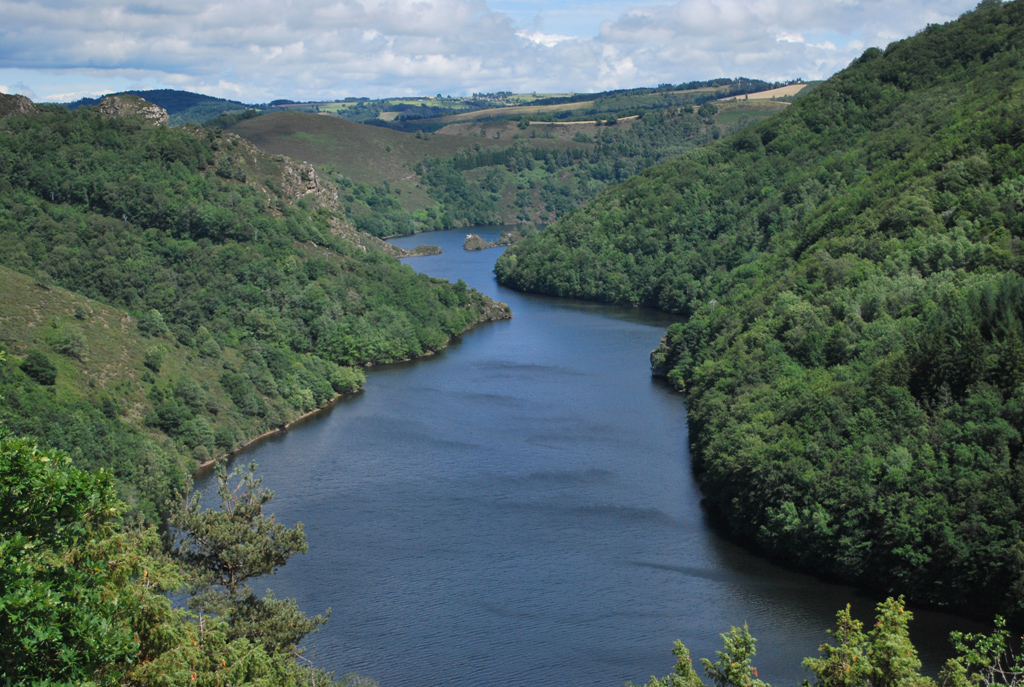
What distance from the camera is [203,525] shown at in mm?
29625

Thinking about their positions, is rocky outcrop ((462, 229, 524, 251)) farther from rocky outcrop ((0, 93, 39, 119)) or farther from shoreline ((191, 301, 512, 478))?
rocky outcrop ((0, 93, 39, 119))

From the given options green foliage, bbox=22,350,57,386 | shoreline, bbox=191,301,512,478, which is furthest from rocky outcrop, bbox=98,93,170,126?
green foliage, bbox=22,350,57,386

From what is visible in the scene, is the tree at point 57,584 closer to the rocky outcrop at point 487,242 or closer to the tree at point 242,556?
the tree at point 242,556

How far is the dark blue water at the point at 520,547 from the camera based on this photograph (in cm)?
3888

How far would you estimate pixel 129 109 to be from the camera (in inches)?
4478

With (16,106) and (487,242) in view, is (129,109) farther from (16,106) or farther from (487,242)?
(487,242)

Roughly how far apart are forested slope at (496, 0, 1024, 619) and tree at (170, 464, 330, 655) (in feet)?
82.7

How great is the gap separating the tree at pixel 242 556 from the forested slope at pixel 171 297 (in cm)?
2171

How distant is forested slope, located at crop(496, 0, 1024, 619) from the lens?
4325cm

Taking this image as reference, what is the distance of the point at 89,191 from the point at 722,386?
59.2 m

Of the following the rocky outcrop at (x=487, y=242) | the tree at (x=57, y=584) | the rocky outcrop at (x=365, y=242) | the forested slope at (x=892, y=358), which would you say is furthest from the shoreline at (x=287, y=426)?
the rocky outcrop at (x=487, y=242)

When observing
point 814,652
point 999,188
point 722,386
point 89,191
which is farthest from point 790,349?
point 89,191

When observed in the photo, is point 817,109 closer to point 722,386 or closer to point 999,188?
point 999,188

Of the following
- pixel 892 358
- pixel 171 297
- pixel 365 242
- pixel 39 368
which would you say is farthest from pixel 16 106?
pixel 892 358
